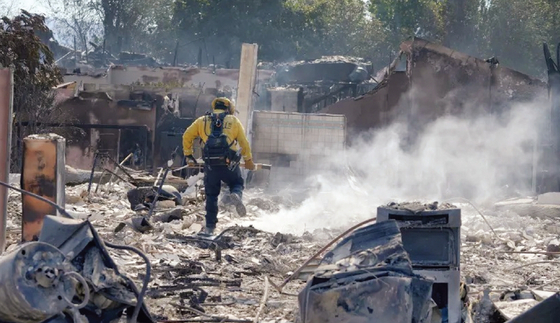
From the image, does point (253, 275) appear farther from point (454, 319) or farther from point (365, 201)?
point (365, 201)

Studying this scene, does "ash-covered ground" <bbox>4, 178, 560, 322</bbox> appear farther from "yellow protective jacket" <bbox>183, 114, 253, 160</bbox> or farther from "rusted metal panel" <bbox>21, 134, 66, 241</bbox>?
"yellow protective jacket" <bbox>183, 114, 253, 160</bbox>

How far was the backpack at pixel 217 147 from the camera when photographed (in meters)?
9.80

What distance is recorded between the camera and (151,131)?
2112 cm

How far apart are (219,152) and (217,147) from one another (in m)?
0.06

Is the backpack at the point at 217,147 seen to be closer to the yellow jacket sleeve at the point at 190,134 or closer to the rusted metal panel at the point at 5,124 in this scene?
the yellow jacket sleeve at the point at 190,134

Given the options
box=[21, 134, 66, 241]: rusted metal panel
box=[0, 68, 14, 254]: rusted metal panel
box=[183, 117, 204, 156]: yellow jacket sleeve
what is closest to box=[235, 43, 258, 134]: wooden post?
box=[183, 117, 204, 156]: yellow jacket sleeve

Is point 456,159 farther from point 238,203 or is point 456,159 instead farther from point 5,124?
point 5,124

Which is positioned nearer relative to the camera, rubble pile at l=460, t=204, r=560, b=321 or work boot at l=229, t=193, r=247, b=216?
rubble pile at l=460, t=204, r=560, b=321

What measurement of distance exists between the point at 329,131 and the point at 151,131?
5776 mm

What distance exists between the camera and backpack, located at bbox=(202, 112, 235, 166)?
980 cm

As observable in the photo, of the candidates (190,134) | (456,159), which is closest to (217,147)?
(190,134)

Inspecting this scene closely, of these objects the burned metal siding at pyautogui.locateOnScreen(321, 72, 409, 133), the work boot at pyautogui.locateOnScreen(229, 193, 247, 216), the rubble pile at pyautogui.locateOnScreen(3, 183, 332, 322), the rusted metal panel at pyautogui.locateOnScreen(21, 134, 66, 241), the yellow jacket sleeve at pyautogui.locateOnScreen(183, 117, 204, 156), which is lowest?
the rubble pile at pyautogui.locateOnScreen(3, 183, 332, 322)

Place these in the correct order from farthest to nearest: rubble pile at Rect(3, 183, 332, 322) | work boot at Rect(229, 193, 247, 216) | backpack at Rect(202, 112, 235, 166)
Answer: work boot at Rect(229, 193, 247, 216) → backpack at Rect(202, 112, 235, 166) → rubble pile at Rect(3, 183, 332, 322)

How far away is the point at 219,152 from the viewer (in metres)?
9.80
